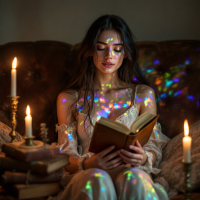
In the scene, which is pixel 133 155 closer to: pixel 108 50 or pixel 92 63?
pixel 108 50

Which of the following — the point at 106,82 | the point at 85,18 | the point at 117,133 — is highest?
the point at 85,18

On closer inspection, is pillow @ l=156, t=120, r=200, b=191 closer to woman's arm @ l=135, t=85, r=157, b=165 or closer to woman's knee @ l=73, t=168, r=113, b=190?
woman's arm @ l=135, t=85, r=157, b=165

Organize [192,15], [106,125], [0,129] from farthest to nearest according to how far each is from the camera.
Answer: [192,15] → [0,129] → [106,125]

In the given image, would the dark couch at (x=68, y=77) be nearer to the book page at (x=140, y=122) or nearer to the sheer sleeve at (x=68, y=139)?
the sheer sleeve at (x=68, y=139)

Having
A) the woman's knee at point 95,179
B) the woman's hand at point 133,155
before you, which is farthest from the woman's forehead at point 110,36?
the woman's knee at point 95,179

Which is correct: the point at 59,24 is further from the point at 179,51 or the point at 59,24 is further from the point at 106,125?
the point at 106,125

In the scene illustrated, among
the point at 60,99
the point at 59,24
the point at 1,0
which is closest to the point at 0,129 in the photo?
the point at 60,99

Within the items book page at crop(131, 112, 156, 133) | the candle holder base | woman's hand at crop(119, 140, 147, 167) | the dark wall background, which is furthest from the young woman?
the dark wall background

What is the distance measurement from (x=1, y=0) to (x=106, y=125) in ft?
5.18

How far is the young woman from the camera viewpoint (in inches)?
52.0

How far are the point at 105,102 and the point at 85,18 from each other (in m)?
0.77

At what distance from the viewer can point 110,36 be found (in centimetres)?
158

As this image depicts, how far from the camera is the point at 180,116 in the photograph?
1700 mm

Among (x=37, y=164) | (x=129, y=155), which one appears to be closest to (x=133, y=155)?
(x=129, y=155)
